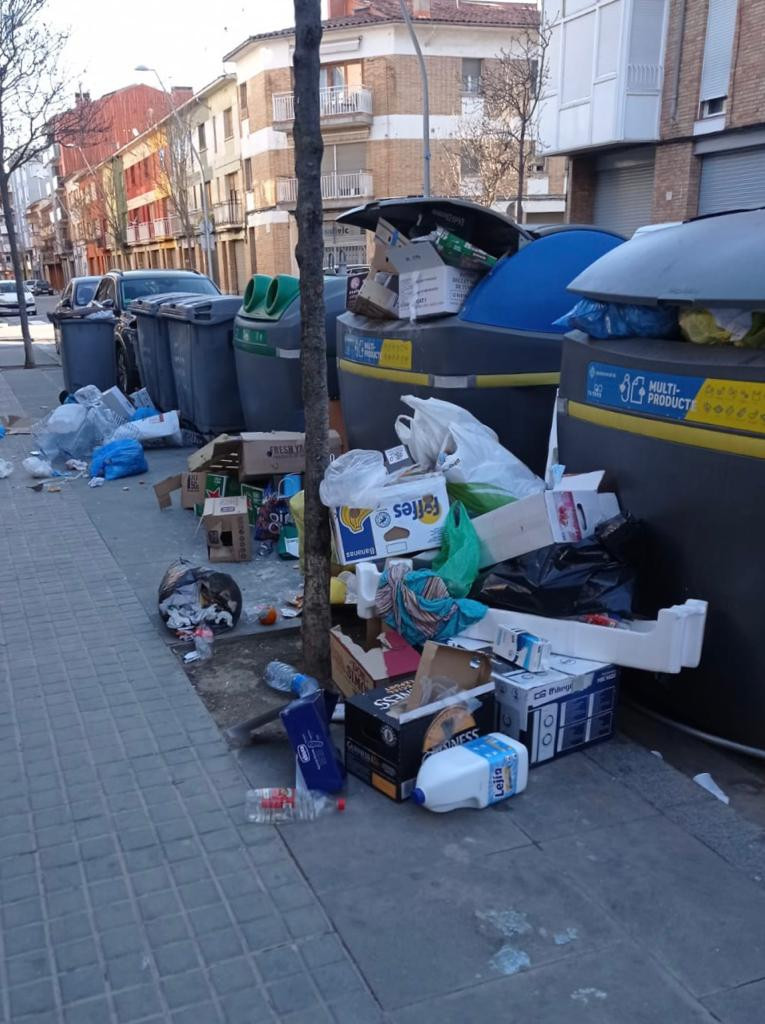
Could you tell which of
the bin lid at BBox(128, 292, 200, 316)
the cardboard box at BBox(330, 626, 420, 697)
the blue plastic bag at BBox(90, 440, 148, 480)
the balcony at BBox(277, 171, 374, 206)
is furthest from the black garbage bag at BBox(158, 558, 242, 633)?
the balcony at BBox(277, 171, 374, 206)

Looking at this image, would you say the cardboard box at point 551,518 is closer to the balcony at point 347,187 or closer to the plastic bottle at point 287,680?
the plastic bottle at point 287,680

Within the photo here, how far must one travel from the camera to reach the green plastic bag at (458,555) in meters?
3.80

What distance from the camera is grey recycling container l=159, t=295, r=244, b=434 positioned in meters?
8.78

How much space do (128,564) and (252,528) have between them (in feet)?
2.97

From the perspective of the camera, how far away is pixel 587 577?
3547 mm

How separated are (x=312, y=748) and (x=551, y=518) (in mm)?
1255

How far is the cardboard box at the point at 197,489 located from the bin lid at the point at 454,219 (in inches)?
78.8

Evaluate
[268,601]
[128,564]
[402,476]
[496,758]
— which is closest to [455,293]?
[402,476]

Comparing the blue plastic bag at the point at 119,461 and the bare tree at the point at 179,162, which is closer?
the blue plastic bag at the point at 119,461

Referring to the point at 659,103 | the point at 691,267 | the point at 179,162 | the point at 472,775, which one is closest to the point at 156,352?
the point at 691,267

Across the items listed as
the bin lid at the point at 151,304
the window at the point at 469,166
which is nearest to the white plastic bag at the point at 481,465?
the bin lid at the point at 151,304

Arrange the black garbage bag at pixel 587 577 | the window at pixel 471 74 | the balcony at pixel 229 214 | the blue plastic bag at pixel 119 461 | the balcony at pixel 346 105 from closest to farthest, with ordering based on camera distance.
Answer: the black garbage bag at pixel 587 577
the blue plastic bag at pixel 119 461
the balcony at pixel 346 105
the window at pixel 471 74
the balcony at pixel 229 214

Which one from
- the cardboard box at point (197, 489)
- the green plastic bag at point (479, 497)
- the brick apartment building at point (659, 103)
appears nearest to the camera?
the green plastic bag at point (479, 497)

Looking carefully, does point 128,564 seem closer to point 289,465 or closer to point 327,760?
point 289,465
